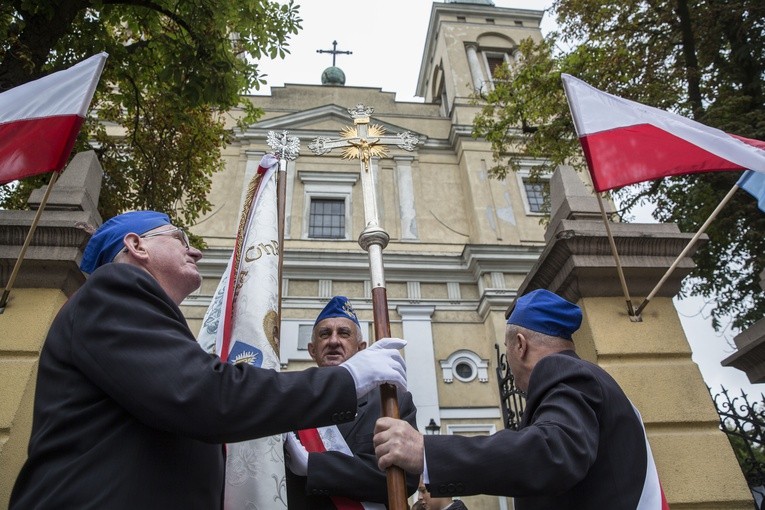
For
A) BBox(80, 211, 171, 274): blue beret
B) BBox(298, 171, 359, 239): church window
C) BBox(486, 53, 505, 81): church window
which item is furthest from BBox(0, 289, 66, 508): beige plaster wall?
BBox(486, 53, 505, 81): church window

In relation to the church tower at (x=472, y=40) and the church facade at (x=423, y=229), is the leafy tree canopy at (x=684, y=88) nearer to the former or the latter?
the church facade at (x=423, y=229)

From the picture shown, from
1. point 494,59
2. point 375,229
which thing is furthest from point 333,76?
→ point 375,229

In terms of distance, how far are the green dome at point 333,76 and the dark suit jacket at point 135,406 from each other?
21.2 m

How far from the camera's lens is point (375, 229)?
2930mm

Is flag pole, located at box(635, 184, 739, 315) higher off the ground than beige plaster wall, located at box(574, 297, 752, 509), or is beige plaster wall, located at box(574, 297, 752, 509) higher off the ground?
flag pole, located at box(635, 184, 739, 315)

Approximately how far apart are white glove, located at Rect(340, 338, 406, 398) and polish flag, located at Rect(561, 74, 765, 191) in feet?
9.10

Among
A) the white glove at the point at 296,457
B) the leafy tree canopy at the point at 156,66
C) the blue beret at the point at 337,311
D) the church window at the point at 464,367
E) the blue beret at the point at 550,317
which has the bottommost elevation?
the white glove at the point at 296,457

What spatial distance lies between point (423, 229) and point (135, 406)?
13.6 metres

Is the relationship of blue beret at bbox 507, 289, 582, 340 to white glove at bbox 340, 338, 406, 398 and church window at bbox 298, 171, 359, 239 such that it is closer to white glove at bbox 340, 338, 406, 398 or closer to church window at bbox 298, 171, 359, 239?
white glove at bbox 340, 338, 406, 398

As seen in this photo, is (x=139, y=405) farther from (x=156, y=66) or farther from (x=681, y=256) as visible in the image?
(x=156, y=66)

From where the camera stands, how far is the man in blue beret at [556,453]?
1.92 m

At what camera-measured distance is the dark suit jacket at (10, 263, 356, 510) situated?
5.30ft

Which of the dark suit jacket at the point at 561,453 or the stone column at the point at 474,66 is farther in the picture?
the stone column at the point at 474,66

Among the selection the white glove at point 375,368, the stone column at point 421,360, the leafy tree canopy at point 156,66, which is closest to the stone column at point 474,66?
the stone column at point 421,360
